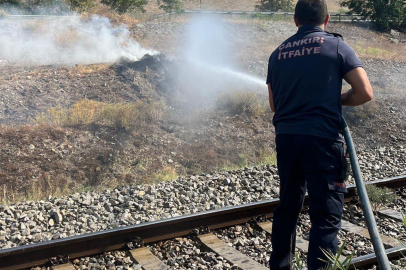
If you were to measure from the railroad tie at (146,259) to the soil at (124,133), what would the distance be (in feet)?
10.3

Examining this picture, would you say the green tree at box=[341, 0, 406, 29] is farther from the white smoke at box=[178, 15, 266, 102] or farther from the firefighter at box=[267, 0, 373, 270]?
the firefighter at box=[267, 0, 373, 270]

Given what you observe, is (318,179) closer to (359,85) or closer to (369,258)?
(359,85)

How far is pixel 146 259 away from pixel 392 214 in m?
3.50

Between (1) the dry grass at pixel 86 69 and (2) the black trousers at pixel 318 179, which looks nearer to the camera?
(2) the black trousers at pixel 318 179

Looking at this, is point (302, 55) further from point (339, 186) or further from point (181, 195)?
point (181, 195)

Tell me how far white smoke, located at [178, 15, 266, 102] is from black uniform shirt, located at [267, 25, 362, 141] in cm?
1070

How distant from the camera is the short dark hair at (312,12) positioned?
143 inches

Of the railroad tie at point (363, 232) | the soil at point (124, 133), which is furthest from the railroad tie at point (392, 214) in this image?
the soil at point (124, 133)

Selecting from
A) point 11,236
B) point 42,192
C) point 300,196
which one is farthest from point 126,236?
point 42,192

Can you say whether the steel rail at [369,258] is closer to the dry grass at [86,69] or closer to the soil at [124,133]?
the soil at [124,133]

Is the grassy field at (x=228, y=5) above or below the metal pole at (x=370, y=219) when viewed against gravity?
below

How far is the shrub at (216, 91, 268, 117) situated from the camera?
13141 millimetres

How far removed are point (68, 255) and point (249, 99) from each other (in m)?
9.29

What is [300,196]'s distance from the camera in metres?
3.90
